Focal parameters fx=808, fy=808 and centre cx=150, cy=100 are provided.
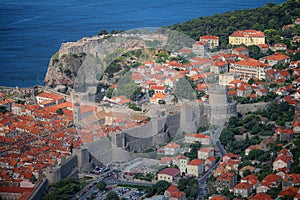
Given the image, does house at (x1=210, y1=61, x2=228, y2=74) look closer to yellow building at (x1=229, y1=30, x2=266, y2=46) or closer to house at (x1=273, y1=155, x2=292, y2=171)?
yellow building at (x1=229, y1=30, x2=266, y2=46)

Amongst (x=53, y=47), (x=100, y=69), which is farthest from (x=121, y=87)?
(x=53, y=47)

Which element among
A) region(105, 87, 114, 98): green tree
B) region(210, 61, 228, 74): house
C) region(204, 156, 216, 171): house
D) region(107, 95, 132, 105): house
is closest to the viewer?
region(204, 156, 216, 171): house

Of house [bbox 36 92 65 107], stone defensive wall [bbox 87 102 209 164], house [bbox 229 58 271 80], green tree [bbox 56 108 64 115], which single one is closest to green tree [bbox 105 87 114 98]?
green tree [bbox 56 108 64 115]

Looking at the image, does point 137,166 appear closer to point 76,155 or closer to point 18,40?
point 76,155

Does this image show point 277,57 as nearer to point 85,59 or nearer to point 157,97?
point 157,97

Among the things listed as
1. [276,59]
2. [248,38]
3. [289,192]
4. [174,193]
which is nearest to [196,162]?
[174,193]

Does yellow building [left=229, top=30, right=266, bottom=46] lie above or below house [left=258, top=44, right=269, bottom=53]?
above
